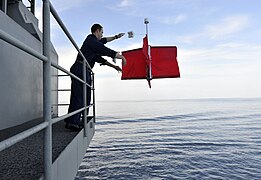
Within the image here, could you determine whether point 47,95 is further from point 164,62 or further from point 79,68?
point 164,62

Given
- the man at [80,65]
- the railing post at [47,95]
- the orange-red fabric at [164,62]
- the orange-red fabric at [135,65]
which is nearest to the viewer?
the railing post at [47,95]

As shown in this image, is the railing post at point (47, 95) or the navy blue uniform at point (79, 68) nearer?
the railing post at point (47, 95)

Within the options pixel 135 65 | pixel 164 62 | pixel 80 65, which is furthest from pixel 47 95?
pixel 135 65

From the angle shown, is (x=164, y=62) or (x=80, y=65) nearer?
(x=80, y=65)

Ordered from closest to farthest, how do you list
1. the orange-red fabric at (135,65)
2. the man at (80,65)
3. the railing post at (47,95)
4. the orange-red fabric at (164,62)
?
1. the railing post at (47,95)
2. the man at (80,65)
3. the orange-red fabric at (164,62)
4. the orange-red fabric at (135,65)

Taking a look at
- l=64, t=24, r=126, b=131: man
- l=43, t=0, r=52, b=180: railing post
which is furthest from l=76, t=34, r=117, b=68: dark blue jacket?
l=43, t=0, r=52, b=180: railing post

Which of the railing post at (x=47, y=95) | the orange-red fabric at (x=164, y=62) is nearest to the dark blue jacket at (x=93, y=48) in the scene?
the railing post at (x=47, y=95)

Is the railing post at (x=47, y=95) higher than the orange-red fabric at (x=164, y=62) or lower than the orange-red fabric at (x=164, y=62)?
lower

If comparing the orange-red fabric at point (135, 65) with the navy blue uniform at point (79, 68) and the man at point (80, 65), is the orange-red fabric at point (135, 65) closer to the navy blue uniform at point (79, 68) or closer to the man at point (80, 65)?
the man at point (80, 65)

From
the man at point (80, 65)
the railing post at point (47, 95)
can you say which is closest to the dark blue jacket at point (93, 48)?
the man at point (80, 65)

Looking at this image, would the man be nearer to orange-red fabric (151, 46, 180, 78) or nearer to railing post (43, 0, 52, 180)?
railing post (43, 0, 52, 180)

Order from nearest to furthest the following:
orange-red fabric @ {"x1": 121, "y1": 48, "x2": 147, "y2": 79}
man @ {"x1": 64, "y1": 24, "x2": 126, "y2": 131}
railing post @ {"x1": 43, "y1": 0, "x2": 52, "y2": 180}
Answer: railing post @ {"x1": 43, "y1": 0, "x2": 52, "y2": 180}, man @ {"x1": 64, "y1": 24, "x2": 126, "y2": 131}, orange-red fabric @ {"x1": 121, "y1": 48, "x2": 147, "y2": 79}

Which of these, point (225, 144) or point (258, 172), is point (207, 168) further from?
point (225, 144)

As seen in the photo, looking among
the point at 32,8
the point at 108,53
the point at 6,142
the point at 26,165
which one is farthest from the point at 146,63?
the point at 6,142
